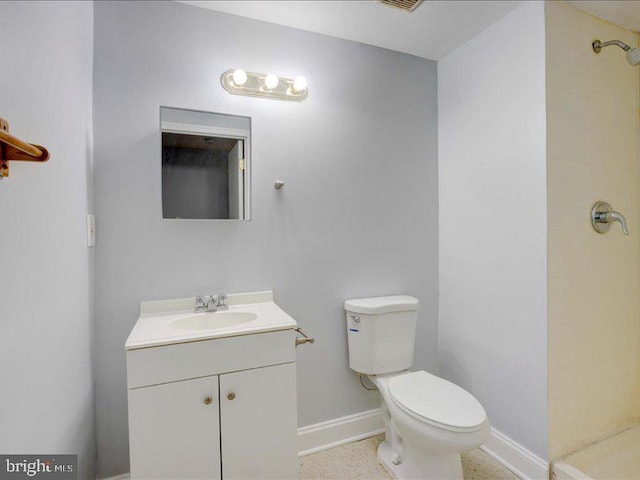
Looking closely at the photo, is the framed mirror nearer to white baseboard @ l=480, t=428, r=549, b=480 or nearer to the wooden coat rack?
the wooden coat rack

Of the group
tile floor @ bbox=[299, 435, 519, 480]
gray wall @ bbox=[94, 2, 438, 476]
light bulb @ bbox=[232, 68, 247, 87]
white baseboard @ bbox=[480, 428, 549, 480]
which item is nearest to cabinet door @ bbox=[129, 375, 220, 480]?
gray wall @ bbox=[94, 2, 438, 476]

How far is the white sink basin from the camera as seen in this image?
1.49 metres

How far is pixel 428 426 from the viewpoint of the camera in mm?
1329

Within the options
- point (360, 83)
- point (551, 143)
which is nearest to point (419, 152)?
point (360, 83)

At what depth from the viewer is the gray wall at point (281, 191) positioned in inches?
58.6

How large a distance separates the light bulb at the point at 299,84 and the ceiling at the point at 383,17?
32cm

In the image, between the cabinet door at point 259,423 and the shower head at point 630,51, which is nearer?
the cabinet door at point 259,423

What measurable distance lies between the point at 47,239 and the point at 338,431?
166cm

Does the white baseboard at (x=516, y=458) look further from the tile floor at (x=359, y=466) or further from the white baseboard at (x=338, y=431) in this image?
the white baseboard at (x=338, y=431)

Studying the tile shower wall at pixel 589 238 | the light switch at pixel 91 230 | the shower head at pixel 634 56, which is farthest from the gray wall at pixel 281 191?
the shower head at pixel 634 56

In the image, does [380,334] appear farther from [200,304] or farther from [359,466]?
[200,304]

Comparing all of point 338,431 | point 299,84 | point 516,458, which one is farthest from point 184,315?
point 516,458

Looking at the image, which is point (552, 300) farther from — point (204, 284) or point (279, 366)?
point (204, 284)

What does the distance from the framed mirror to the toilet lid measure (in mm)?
1117
